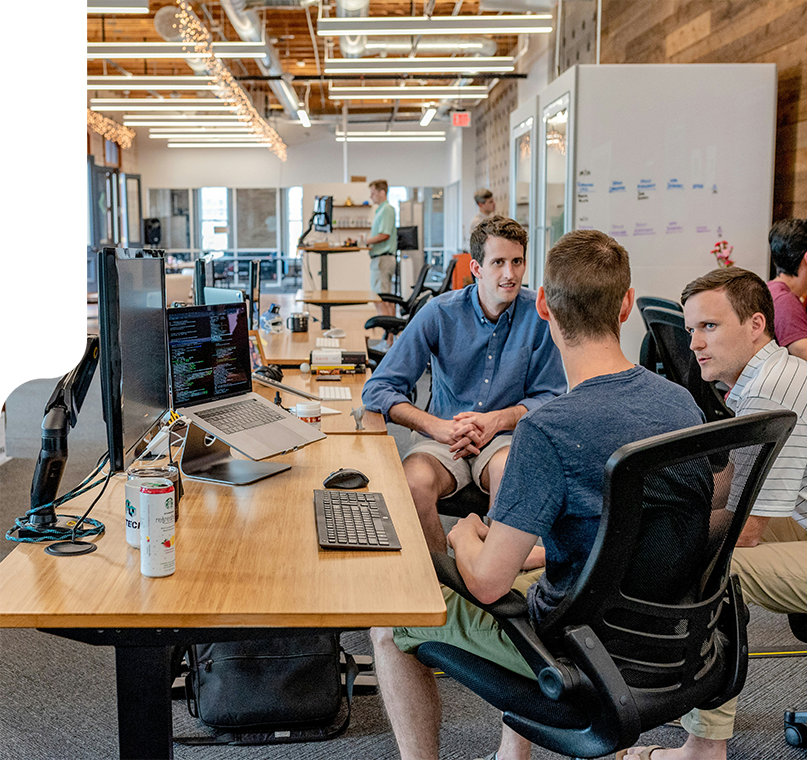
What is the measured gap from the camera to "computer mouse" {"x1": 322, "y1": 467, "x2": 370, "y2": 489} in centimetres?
189

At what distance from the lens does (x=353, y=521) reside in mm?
1642

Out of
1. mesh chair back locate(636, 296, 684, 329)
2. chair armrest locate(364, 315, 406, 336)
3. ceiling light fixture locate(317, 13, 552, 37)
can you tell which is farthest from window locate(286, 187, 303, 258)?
mesh chair back locate(636, 296, 684, 329)

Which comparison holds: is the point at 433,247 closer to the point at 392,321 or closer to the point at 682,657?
the point at 392,321

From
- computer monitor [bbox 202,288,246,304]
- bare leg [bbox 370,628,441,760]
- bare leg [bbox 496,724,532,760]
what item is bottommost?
bare leg [bbox 496,724,532,760]

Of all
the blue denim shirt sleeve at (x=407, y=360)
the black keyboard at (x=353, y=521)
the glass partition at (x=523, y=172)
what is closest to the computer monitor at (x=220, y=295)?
the blue denim shirt sleeve at (x=407, y=360)

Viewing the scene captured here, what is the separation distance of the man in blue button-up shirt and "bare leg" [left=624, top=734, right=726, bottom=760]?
0.89m

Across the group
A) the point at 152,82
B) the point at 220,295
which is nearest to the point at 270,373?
the point at 220,295

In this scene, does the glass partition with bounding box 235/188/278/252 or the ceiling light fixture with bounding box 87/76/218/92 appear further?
the glass partition with bounding box 235/188/278/252

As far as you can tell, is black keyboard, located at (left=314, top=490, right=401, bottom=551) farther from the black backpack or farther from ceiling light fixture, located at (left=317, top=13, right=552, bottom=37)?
ceiling light fixture, located at (left=317, top=13, right=552, bottom=37)

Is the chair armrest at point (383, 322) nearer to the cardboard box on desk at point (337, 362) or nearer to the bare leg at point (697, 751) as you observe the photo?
the cardboard box on desk at point (337, 362)

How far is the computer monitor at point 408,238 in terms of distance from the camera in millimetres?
10461

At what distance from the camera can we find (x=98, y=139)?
53.5 feet

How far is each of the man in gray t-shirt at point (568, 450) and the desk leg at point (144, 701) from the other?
508 millimetres

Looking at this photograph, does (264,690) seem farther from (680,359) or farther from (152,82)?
(152,82)
